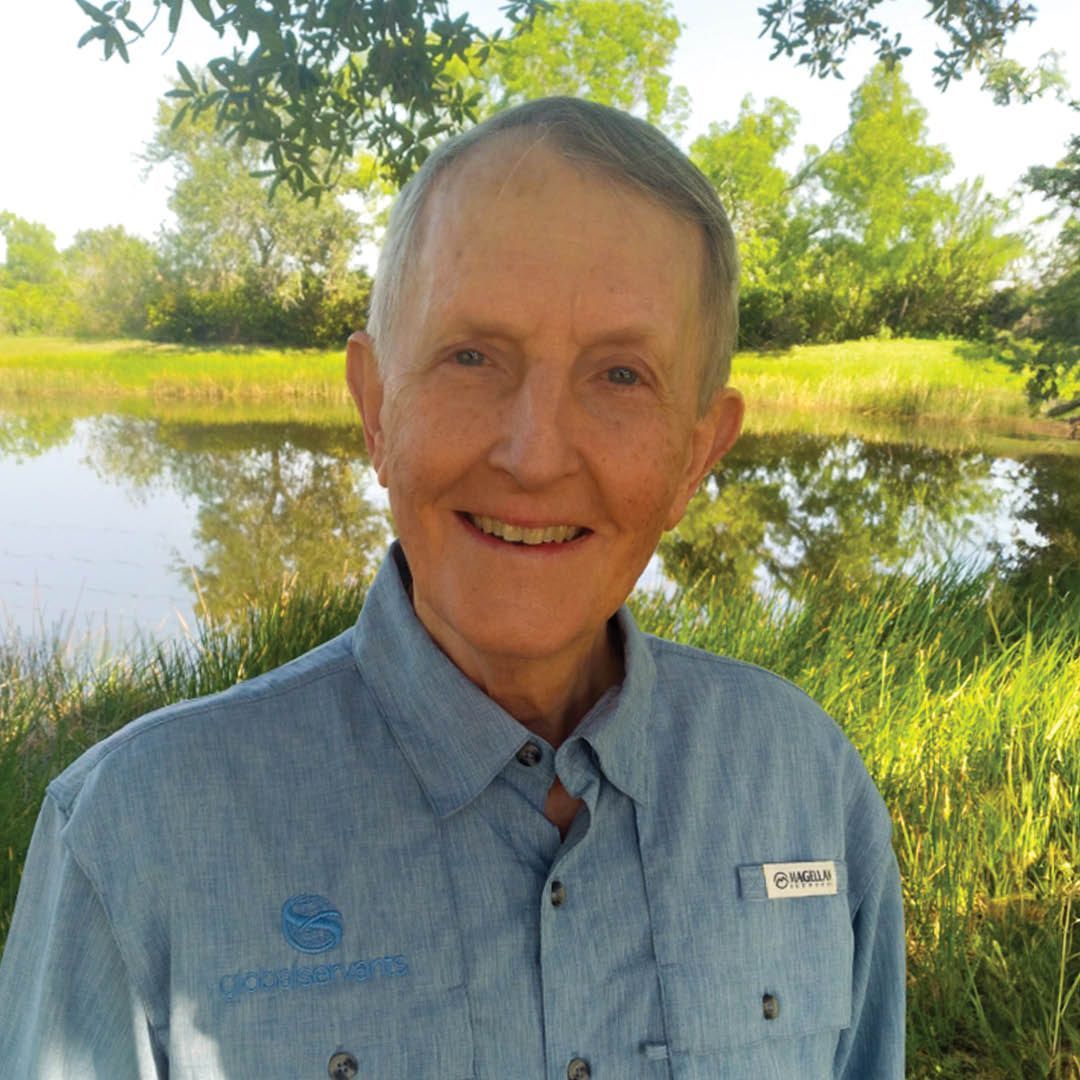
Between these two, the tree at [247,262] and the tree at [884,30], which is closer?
the tree at [884,30]

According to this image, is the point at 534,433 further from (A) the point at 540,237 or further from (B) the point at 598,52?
(B) the point at 598,52

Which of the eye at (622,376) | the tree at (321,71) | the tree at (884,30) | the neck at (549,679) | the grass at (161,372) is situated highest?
the grass at (161,372)

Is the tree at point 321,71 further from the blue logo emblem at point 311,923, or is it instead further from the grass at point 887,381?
the grass at point 887,381

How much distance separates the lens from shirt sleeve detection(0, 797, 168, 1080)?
2.88 feet

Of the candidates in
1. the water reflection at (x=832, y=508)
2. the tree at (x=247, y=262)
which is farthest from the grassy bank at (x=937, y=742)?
the tree at (x=247, y=262)

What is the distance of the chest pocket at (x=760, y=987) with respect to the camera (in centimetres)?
102

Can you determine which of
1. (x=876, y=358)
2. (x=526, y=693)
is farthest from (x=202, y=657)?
(x=876, y=358)

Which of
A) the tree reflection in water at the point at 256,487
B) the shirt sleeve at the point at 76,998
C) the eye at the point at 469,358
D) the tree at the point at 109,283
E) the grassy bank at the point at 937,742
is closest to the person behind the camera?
the shirt sleeve at the point at 76,998

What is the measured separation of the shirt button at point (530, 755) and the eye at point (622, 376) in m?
0.39

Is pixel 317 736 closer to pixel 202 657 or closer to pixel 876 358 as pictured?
pixel 202 657

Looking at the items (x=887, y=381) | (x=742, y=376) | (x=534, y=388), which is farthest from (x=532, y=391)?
(x=742, y=376)

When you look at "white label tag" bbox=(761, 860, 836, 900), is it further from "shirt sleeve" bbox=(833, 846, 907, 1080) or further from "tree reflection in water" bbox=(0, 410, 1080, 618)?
"tree reflection in water" bbox=(0, 410, 1080, 618)

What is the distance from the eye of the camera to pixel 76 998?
2.89 ft

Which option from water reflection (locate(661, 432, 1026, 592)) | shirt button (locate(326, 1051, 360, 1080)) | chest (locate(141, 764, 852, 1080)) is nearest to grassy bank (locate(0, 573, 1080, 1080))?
chest (locate(141, 764, 852, 1080))
